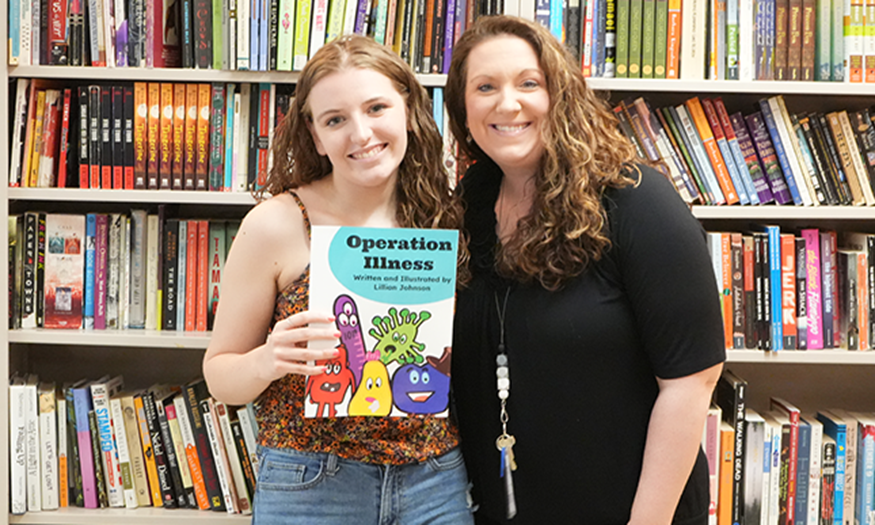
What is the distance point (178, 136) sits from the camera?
6.32ft

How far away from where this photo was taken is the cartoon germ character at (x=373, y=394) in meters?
1.27

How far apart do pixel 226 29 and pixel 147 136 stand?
343mm

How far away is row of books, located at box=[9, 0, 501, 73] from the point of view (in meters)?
1.87

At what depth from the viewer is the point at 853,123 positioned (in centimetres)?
196

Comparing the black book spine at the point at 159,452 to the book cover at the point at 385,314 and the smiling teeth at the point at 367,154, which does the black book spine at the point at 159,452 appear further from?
the smiling teeth at the point at 367,154

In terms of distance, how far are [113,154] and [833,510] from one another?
210 cm

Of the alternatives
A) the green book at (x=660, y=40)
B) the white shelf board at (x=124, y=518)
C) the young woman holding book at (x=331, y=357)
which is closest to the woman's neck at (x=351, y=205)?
the young woman holding book at (x=331, y=357)

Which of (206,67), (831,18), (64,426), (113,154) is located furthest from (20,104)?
(831,18)

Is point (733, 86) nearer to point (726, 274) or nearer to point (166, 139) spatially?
point (726, 274)

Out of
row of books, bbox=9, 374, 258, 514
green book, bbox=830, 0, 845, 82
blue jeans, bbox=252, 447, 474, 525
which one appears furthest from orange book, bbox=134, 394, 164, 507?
green book, bbox=830, 0, 845, 82

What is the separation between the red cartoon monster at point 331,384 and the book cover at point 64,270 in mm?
1014

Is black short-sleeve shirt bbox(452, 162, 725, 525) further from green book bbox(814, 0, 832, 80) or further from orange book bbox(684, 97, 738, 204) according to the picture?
green book bbox(814, 0, 832, 80)

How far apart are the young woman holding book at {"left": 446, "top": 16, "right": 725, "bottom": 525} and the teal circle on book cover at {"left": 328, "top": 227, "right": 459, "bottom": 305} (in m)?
0.13

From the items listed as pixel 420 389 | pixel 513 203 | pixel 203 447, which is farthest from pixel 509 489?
pixel 203 447
